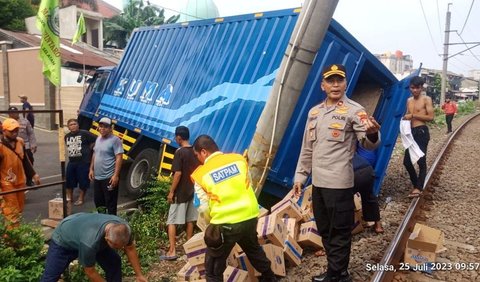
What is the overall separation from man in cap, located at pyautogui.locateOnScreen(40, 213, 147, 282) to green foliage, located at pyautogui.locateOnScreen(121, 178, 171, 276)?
112 cm

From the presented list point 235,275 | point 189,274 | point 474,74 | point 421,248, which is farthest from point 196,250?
point 474,74

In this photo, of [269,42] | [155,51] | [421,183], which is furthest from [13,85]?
[421,183]

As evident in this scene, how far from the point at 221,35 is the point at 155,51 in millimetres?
2195

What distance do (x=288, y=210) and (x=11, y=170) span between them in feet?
10.8

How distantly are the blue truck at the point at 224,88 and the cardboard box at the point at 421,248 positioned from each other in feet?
5.56

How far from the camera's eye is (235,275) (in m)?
3.59

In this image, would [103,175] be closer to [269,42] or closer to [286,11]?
[269,42]

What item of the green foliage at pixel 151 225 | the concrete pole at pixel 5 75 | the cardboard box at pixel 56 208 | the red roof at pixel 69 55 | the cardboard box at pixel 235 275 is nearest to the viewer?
the cardboard box at pixel 235 275

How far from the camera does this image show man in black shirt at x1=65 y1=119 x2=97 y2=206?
6875 millimetres

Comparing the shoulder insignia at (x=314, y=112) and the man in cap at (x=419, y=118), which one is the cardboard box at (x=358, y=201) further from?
the shoulder insignia at (x=314, y=112)

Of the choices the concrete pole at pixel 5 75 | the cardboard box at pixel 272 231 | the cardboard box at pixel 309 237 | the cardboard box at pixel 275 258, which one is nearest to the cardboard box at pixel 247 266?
the cardboard box at pixel 275 258

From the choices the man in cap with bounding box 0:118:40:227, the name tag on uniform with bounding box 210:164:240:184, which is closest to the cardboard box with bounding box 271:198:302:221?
the name tag on uniform with bounding box 210:164:240:184

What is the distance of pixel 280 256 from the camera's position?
3.90 metres

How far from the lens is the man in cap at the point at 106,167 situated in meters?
5.83
